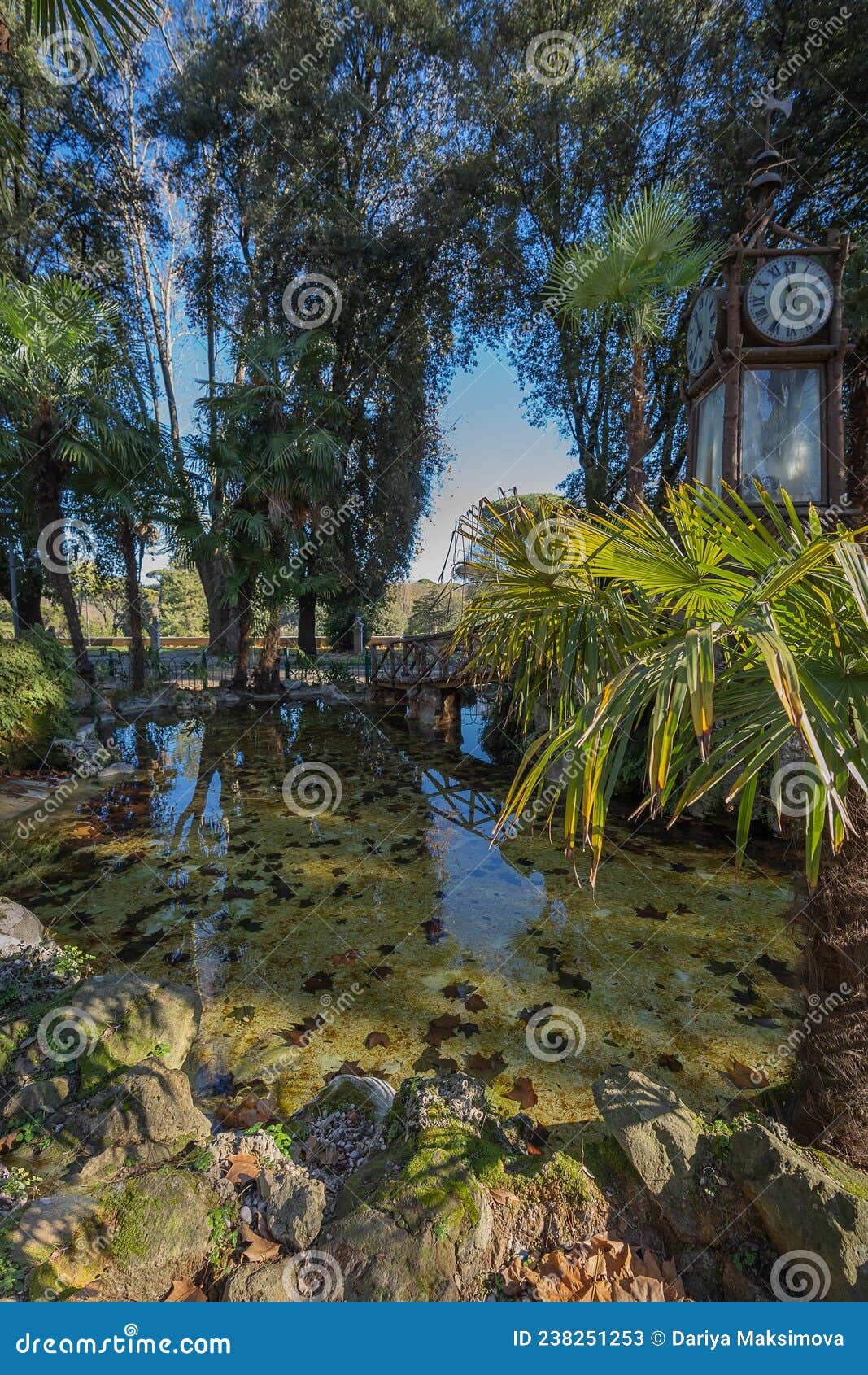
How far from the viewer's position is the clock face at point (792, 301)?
12.9 ft

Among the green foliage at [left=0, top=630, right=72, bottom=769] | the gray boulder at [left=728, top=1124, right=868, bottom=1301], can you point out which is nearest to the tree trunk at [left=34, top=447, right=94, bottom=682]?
the green foliage at [left=0, top=630, right=72, bottom=769]

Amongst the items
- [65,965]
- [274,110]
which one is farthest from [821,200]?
[65,965]

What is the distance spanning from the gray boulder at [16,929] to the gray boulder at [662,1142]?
359cm

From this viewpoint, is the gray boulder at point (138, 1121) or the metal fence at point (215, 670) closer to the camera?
the gray boulder at point (138, 1121)

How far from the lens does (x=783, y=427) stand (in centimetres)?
410

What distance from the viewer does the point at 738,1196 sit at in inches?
70.2

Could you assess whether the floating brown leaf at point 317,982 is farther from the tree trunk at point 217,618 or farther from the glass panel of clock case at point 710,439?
the tree trunk at point 217,618

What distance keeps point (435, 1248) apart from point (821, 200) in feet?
58.0

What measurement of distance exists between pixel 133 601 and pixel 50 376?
517 cm

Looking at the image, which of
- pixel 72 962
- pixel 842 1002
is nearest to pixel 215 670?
pixel 72 962

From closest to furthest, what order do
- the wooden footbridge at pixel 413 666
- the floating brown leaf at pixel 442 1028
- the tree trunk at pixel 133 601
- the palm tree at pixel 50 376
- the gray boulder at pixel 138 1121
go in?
the gray boulder at pixel 138 1121 → the floating brown leaf at pixel 442 1028 → the palm tree at pixel 50 376 → the wooden footbridge at pixel 413 666 → the tree trunk at pixel 133 601

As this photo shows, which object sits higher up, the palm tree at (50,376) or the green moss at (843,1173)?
the palm tree at (50,376)

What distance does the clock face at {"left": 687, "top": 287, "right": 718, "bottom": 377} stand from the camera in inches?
167

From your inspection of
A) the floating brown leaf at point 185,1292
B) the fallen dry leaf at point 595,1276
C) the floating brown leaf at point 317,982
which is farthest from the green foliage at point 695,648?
the floating brown leaf at point 317,982
